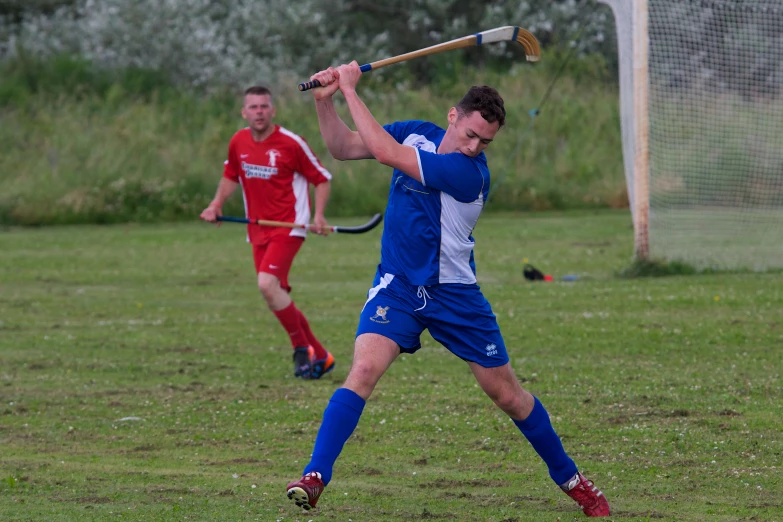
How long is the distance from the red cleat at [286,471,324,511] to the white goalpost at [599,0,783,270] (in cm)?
1013

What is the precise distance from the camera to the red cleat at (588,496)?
5.43 m

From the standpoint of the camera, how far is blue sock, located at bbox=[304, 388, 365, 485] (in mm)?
5020

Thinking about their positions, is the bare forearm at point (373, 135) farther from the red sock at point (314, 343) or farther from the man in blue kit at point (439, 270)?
the red sock at point (314, 343)

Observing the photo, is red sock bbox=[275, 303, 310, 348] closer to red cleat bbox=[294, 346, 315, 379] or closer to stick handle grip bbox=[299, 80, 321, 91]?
red cleat bbox=[294, 346, 315, 379]

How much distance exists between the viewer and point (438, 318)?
5.39 meters

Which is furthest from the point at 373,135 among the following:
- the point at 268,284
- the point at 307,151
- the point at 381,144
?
the point at 307,151

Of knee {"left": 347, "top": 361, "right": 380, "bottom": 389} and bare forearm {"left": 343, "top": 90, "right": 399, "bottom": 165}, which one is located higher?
bare forearm {"left": 343, "top": 90, "right": 399, "bottom": 165}

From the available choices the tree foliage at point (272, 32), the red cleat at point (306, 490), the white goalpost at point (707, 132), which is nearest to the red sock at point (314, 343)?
the red cleat at point (306, 490)

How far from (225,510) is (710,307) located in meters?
7.79

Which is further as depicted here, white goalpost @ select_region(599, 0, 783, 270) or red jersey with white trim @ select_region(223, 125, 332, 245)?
white goalpost @ select_region(599, 0, 783, 270)

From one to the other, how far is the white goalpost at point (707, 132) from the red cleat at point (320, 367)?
246 inches

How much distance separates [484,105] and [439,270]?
78 cm

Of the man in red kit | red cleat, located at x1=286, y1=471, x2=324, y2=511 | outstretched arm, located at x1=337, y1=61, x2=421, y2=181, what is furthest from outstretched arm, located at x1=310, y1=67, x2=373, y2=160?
the man in red kit

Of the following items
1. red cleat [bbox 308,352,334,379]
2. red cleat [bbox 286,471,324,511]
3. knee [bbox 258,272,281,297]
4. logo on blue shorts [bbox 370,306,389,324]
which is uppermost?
logo on blue shorts [bbox 370,306,389,324]
